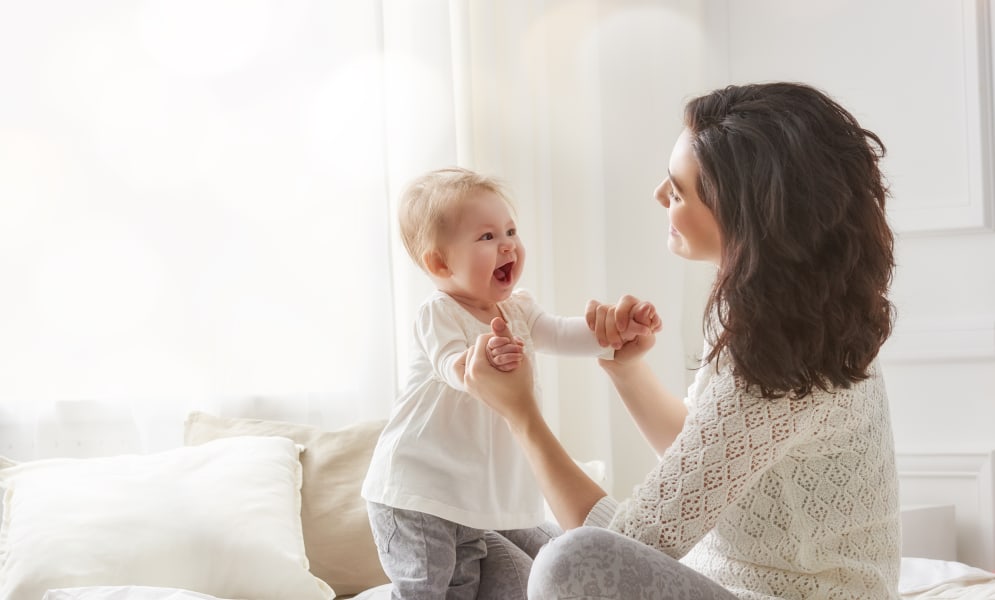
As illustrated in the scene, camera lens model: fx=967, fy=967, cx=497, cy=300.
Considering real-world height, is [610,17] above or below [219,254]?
above

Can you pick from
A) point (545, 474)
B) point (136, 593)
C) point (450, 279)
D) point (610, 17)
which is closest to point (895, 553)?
point (545, 474)

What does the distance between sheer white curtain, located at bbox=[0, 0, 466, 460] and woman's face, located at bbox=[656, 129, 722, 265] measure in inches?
46.0

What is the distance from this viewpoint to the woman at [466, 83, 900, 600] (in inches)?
45.6

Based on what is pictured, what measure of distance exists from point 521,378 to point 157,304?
1350 millimetres

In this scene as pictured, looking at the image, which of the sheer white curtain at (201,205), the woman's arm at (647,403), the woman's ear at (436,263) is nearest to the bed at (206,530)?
the sheer white curtain at (201,205)

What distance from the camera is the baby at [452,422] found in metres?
1.38

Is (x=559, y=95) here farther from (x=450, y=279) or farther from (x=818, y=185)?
(x=818, y=185)

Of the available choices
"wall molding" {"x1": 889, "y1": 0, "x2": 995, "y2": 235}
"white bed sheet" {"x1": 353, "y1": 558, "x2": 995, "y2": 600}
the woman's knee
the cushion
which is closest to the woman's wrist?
the woman's knee

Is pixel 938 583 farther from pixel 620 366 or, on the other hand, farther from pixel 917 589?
pixel 620 366

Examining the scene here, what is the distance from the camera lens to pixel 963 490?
257cm

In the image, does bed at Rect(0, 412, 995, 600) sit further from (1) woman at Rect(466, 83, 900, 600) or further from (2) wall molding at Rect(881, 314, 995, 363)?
(2) wall molding at Rect(881, 314, 995, 363)

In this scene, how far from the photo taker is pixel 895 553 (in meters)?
1.29

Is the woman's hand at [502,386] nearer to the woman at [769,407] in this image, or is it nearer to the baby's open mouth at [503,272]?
the woman at [769,407]

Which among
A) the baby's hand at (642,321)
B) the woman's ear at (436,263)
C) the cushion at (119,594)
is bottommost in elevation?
the cushion at (119,594)
